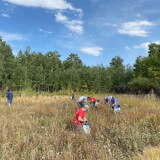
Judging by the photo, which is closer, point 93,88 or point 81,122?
point 81,122

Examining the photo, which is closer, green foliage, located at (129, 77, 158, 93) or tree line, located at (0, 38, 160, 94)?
green foliage, located at (129, 77, 158, 93)

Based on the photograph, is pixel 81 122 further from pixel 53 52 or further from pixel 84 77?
pixel 53 52

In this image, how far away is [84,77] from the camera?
31797 millimetres

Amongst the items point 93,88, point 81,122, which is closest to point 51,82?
point 93,88

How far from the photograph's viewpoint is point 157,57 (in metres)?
21.9

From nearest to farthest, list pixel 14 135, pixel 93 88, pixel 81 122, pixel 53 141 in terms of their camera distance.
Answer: pixel 53 141 < pixel 14 135 < pixel 81 122 < pixel 93 88

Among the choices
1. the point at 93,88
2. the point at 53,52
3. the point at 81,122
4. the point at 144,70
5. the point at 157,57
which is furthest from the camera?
the point at 53,52

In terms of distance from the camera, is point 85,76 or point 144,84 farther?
point 85,76

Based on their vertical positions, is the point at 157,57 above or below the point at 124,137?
above

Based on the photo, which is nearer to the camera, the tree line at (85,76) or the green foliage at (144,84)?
the green foliage at (144,84)

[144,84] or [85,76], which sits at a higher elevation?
[85,76]

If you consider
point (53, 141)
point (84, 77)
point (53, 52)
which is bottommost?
point (53, 141)

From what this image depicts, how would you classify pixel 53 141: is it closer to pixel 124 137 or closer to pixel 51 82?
pixel 124 137

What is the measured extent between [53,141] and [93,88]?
27.8 metres
